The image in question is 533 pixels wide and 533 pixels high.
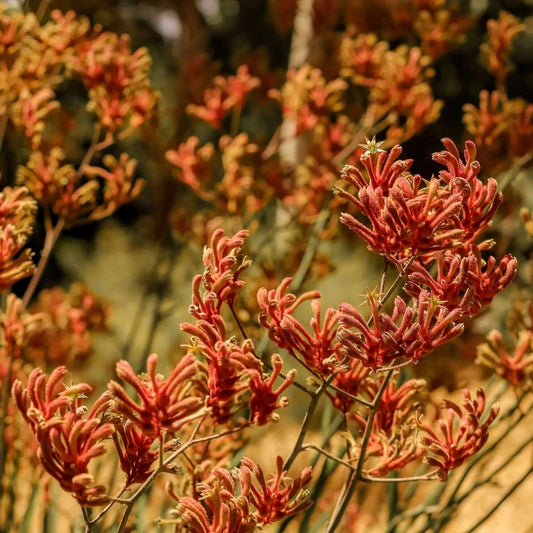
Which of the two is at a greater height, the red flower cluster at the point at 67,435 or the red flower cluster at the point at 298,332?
the red flower cluster at the point at 298,332

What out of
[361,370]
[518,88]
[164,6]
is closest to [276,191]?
[361,370]

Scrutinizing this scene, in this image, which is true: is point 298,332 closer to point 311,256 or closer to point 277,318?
point 277,318

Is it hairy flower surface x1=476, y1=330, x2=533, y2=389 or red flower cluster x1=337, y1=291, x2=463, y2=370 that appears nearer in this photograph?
red flower cluster x1=337, y1=291, x2=463, y2=370

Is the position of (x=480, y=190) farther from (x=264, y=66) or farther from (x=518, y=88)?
(x=518, y=88)

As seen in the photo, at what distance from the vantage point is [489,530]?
8.09 ft

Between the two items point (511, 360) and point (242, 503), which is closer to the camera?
point (242, 503)

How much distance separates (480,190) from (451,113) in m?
6.32

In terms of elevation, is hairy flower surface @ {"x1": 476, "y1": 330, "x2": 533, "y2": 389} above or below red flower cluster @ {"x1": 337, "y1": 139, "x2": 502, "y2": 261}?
below

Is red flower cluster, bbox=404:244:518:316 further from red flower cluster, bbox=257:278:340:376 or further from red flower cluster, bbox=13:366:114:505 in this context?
red flower cluster, bbox=13:366:114:505

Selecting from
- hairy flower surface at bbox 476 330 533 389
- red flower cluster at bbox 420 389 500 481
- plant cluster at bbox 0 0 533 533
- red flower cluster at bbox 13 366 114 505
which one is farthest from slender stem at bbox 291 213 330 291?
red flower cluster at bbox 13 366 114 505

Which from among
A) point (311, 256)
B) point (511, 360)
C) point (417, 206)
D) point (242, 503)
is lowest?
point (242, 503)

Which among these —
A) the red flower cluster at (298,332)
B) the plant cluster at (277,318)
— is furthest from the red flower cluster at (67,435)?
the red flower cluster at (298,332)

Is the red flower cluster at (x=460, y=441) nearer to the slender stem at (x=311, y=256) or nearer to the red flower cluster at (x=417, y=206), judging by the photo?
the red flower cluster at (x=417, y=206)

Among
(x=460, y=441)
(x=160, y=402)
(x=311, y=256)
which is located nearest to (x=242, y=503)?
(x=160, y=402)
